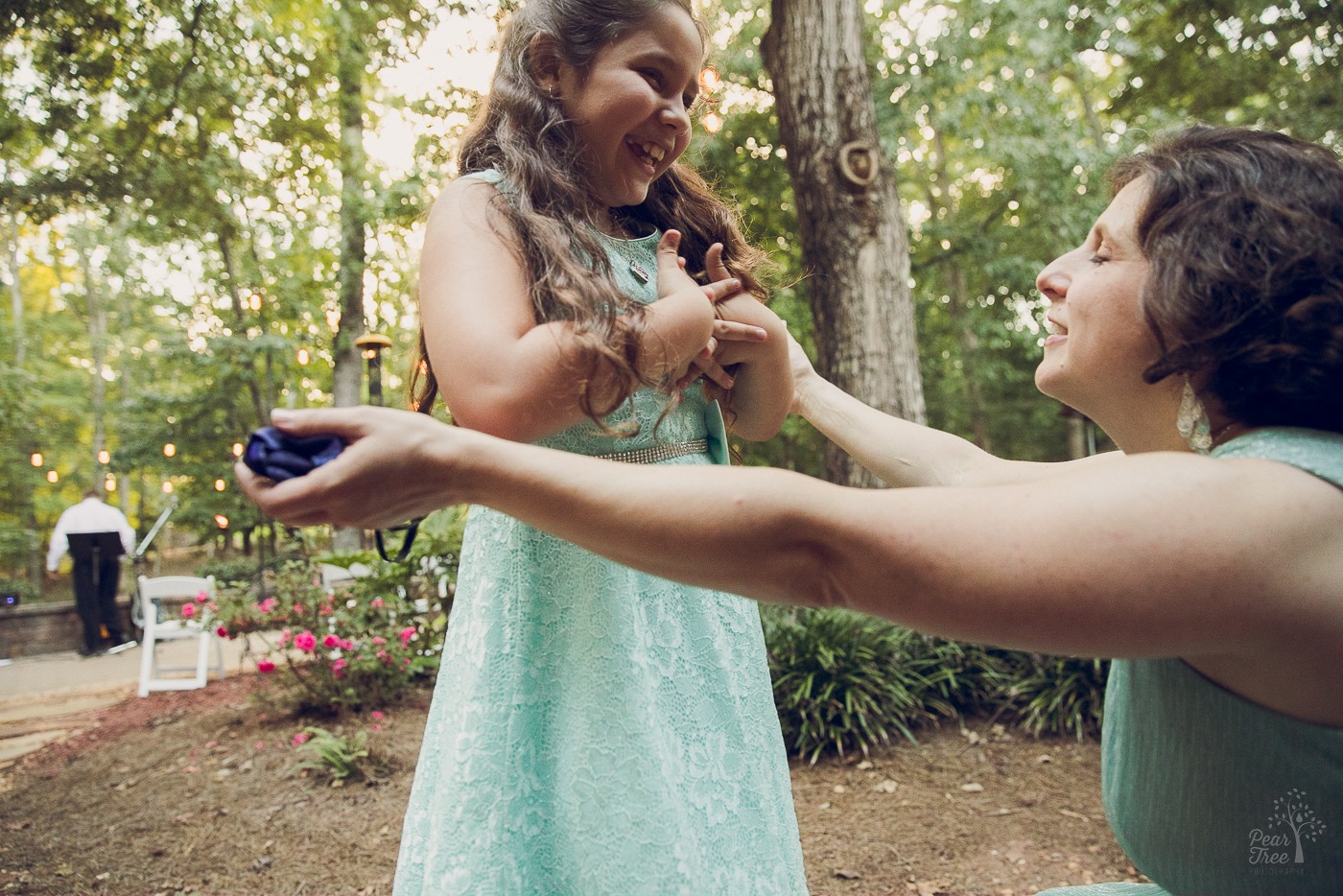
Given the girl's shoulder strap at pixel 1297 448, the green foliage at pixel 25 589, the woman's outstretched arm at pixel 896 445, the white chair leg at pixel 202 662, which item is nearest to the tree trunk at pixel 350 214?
the white chair leg at pixel 202 662

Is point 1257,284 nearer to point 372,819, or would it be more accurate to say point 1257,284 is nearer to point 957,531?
A: point 957,531

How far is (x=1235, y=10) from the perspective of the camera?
9.24m

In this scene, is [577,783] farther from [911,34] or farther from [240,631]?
[911,34]

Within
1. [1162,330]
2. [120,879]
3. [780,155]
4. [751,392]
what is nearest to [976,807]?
[751,392]

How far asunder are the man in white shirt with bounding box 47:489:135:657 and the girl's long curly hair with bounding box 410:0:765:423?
12312 millimetres

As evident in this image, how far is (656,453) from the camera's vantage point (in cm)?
133

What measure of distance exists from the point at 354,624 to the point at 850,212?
17.1ft

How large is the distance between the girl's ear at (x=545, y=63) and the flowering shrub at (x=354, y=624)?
5.57 meters

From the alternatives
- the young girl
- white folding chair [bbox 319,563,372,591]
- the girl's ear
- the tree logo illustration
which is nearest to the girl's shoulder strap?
the tree logo illustration

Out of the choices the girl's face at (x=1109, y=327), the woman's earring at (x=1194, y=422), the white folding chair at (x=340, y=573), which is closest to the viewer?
the woman's earring at (x=1194, y=422)

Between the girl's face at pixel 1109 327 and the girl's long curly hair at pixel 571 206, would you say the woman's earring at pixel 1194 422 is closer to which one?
the girl's face at pixel 1109 327

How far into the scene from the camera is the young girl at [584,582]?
41.8 inches

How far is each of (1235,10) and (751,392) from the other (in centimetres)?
1134

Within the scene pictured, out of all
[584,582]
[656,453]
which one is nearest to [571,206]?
[656,453]
